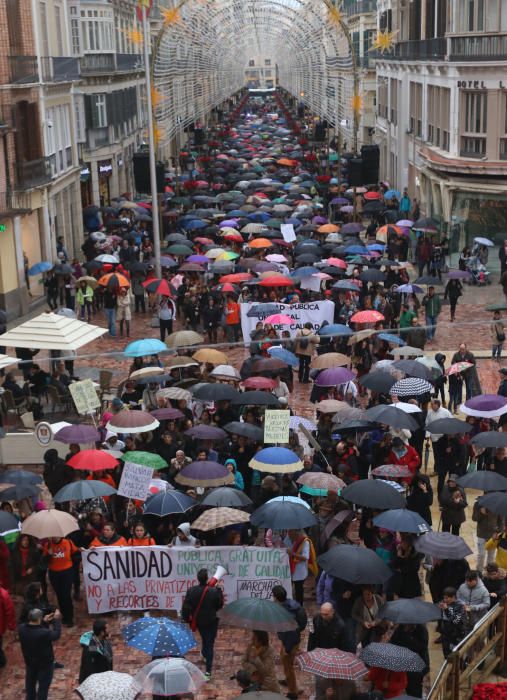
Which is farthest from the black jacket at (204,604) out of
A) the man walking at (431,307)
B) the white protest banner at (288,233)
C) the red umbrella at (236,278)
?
the white protest banner at (288,233)

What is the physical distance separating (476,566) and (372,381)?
456cm

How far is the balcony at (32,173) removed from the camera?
33125 millimetres

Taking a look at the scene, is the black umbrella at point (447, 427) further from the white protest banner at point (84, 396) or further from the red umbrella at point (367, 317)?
the red umbrella at point (367, 317)

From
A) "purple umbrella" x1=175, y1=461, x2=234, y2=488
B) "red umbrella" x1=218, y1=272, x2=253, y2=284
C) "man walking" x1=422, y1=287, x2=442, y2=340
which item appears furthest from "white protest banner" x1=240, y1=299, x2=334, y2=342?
"purple umbrella" x1=175, y1=461, x2=234, y2=488

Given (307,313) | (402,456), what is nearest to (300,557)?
(402,456)

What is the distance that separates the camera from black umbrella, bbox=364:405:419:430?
1625 centimetres

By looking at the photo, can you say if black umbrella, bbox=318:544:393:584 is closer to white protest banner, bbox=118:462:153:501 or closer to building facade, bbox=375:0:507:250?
white protest banner, bbox=118:462:153:501

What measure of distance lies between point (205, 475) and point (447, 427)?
140 inches

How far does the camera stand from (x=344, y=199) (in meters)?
43.2

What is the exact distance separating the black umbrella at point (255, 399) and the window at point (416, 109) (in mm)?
31512

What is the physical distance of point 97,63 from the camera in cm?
5144

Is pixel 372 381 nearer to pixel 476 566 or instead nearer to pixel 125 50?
pixel 476 566

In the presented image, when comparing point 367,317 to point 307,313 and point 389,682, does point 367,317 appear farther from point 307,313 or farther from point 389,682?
point 389,682

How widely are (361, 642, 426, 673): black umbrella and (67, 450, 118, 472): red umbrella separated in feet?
17.5
